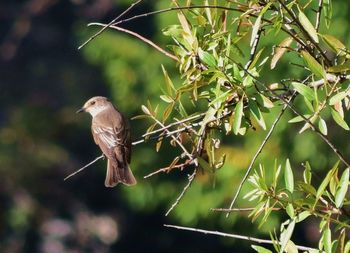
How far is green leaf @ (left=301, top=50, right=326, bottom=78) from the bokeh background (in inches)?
336

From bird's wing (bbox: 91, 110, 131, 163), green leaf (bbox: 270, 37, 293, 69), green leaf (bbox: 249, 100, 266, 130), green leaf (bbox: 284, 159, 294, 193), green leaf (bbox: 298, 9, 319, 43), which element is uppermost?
green leaf (bbox: 298, 9, 319, 43)

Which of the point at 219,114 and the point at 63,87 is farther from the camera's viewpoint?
the point at 63,87

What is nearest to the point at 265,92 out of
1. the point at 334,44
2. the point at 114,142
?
the point at 334,44

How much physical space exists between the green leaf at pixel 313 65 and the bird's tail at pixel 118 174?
2637 mm

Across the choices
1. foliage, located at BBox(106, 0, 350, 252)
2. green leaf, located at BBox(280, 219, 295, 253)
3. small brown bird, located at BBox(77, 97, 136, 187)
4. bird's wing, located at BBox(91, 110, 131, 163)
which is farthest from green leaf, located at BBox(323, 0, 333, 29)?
bird's wing, located at BBox(91, 110, 131, 163)

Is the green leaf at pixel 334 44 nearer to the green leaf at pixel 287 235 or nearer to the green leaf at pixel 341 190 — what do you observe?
the green leaf at pixel 341 190

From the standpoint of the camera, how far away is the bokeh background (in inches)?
529

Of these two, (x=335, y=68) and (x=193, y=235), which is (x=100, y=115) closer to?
(x=335, y=68)

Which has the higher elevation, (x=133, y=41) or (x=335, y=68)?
(x=335, y=68)

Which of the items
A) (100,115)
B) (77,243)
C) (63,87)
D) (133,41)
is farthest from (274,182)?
(63,87)

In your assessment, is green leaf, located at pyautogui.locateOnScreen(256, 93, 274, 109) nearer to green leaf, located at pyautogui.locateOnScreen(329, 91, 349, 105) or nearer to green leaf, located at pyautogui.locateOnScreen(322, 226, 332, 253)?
green leaf, located at pyautogui.locateOnScreen(329, 91, 349, 105)

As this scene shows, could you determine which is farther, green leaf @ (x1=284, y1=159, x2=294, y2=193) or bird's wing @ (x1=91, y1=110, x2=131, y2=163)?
bird's wing @ (x1=91, y1=110, x2=131, y2=163)

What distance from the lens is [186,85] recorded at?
387 cm

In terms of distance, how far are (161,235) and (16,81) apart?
296cm
